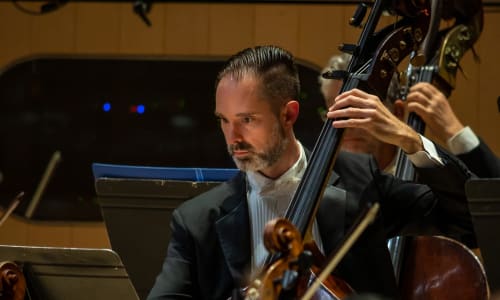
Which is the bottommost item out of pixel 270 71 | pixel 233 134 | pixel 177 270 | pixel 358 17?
pixel 177 270

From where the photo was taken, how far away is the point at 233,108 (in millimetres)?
2240

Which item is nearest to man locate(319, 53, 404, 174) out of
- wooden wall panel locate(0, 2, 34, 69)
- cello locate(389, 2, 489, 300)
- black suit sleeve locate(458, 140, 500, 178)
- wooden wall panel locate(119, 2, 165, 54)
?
black suit sleeve locate(458, 140, 500, 178)

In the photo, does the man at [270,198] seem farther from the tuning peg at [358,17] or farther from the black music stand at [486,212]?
the tuning peg at [358,17]

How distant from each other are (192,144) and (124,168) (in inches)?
78.4

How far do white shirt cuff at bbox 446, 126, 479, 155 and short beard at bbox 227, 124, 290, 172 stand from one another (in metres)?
0.77

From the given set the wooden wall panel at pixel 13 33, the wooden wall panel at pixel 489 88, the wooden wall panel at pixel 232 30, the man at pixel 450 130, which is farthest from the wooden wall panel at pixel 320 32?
the man at pixel 450 130

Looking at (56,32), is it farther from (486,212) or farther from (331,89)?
(486,212)

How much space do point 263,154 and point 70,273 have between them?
528 mm

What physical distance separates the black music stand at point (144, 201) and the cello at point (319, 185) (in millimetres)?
546

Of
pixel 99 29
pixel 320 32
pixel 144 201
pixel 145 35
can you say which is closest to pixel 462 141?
pixel 144 201

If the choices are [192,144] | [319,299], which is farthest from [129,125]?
[319,299]

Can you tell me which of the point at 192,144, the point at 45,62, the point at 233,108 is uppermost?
the point at 233,108

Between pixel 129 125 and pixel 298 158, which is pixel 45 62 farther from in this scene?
pixel 298 158

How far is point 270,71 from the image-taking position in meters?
2.32
